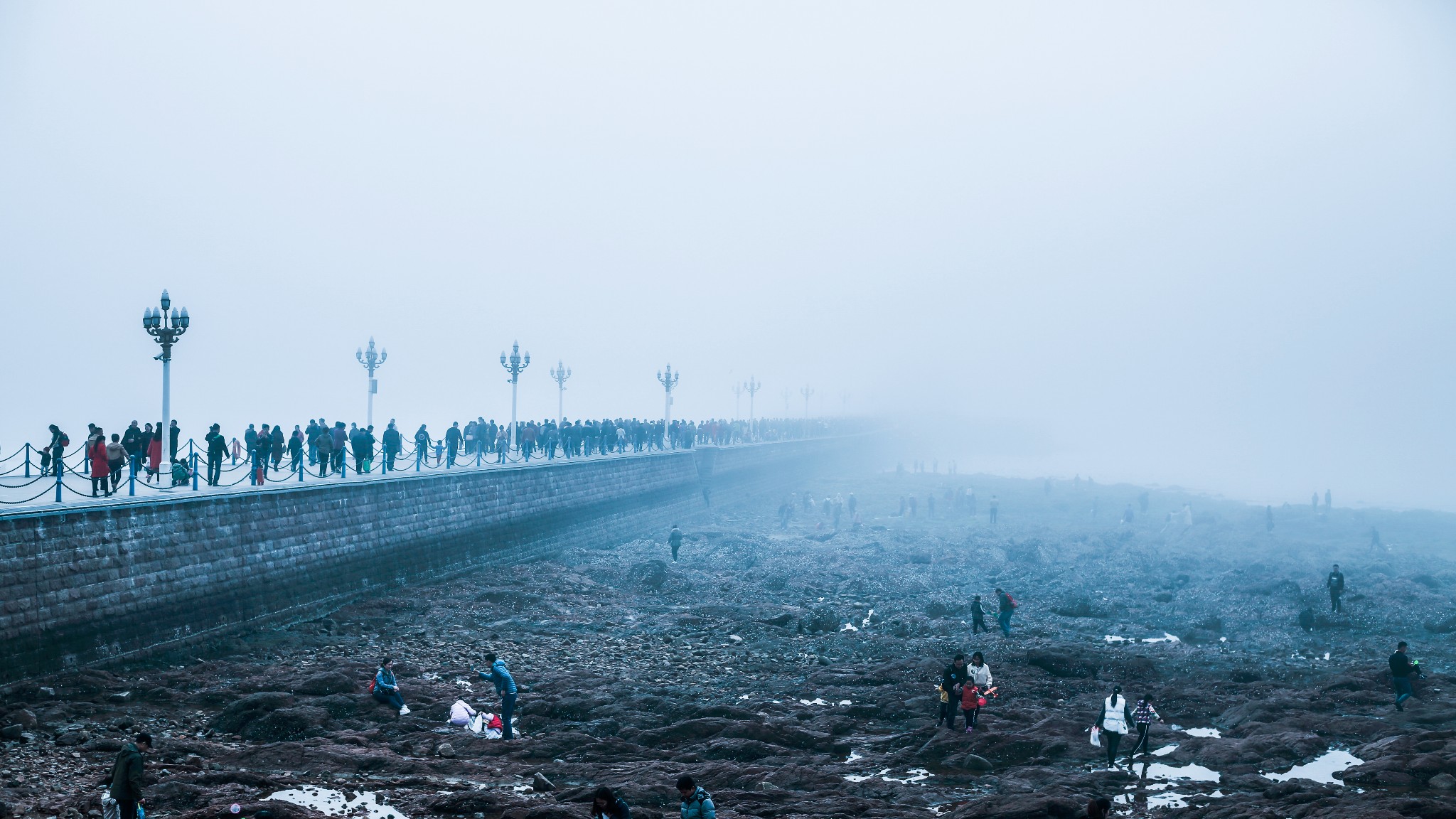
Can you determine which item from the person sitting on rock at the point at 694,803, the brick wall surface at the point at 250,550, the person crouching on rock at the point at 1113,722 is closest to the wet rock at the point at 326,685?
the brick wall surface at the point at 250,550

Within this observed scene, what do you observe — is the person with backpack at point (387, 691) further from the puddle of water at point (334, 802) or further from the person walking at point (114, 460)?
the person walking at point (114, 460)

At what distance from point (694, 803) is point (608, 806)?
778mm

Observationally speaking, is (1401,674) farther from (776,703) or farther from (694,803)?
(694,803)

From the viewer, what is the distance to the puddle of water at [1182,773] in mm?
12953

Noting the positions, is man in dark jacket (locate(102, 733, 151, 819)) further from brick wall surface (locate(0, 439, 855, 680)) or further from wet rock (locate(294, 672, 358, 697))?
brick wall surface (locate(0, 439, 855, 680))

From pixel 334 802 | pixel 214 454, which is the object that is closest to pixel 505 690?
pixel 334 802

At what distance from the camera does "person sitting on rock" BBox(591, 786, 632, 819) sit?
8.20 metres

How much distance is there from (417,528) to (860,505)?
123 feet

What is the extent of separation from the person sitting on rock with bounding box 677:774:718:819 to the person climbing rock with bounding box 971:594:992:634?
1475cm

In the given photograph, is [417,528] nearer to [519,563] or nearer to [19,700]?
[519,563]

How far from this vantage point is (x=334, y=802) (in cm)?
1125

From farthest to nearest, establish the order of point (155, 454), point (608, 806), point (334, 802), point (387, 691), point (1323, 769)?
point (155, 454)
point (387, 691)
point (1323, 769)
point (334, 802)
point (608, 806)

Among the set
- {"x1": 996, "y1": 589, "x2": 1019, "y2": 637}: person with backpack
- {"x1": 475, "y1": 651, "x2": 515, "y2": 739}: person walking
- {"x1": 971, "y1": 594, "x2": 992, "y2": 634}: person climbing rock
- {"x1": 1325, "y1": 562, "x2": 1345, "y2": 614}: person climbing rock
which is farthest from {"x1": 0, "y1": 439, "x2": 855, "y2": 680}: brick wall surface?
{"x1": 1325, "y1": 562, "x2": 1345, "y2": 614}: person climbing rock

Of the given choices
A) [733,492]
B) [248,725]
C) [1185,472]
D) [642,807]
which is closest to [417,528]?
[248,725]
